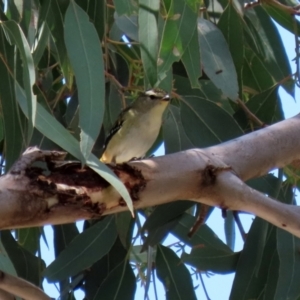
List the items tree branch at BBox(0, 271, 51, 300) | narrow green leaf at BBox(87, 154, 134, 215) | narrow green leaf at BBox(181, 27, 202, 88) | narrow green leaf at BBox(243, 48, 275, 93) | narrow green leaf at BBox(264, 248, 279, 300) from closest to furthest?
narrow green leaf at BBox(87, 154, 134, 215)
tree branch at BBox(0, 271, 51, 300)
narrow green leaf at BBox(181, 27, 202, 88)
narrow green leaf at BBox(264, 248, 279, 300)
narrow green leaf at BBox(243, 48, 275, 93)

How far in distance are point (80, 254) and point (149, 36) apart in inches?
26.4

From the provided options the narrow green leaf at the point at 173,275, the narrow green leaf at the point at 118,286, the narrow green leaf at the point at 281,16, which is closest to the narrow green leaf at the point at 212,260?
the narrow green leaf at the point at 173,275

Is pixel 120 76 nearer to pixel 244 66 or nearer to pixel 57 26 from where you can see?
pixel 244 66

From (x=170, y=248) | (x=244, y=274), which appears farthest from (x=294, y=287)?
A: (x=170, y=248)

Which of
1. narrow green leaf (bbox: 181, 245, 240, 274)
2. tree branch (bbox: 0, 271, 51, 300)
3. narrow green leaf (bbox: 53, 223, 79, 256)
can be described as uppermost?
narrow green leaf (bbox: 53, 223, 79, 256)

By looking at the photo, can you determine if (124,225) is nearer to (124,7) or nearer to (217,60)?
(217,60)

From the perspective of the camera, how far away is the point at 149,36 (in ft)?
4.54

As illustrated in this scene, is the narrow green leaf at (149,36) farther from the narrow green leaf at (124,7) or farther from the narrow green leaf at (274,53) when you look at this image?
the narrow green leaf at (274,53)

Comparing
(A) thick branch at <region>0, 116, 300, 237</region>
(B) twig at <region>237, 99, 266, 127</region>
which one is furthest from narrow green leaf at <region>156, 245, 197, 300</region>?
(A) thick branch at <region>0, 116, 300, 237</region>

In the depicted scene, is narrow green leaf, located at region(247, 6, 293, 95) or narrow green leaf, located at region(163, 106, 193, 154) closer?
narrow green leaf, located at region(163, 106, 193, 154)

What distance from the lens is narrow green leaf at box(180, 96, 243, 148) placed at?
5.95 ft

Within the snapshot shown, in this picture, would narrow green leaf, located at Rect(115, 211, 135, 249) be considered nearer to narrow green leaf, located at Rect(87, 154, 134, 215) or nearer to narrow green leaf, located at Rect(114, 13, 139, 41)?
narrow green leaf, located at Rect(114, 13, 139, 41)

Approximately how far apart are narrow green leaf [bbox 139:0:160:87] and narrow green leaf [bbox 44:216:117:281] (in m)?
0.62

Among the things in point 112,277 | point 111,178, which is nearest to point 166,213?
point 112,277
